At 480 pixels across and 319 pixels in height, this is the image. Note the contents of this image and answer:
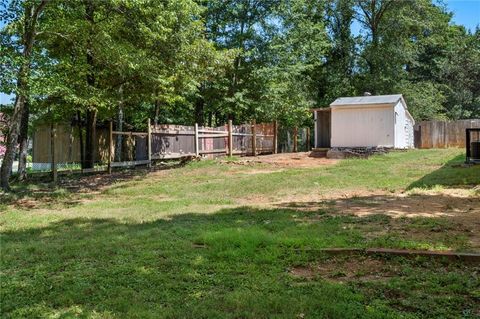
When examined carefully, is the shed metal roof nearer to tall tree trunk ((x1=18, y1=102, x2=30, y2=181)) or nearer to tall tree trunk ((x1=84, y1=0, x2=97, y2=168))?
tall tree trunk ((x1=84, y1=0, x2=97, y2=168))

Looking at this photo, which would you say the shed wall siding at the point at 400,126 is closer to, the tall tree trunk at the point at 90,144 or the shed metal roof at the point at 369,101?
the shed metal roof at the point at 369,101

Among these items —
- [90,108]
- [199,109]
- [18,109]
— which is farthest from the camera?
[199,109]

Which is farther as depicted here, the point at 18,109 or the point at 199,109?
the point at 199,109

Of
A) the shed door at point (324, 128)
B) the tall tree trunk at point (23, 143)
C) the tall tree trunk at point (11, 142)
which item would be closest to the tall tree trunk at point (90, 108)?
the tall tree trunk at point (23, 143)

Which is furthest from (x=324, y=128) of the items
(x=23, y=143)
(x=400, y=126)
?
(x=23, y=143)

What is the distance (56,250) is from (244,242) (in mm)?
2145

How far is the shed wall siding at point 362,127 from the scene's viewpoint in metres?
19.9

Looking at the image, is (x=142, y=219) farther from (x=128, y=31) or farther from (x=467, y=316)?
(x=128, y=31)

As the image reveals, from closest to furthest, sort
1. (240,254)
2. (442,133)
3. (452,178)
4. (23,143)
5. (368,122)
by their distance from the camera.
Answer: (240,254)
(452,178)
(23,143)
(368,122)
(442,133)

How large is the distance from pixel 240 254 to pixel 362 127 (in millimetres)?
17148

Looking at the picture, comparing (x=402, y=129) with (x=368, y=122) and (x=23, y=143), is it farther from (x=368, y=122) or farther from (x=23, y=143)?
(x=23, y=143)

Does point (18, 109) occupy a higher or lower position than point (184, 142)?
higher

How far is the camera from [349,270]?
3936mm

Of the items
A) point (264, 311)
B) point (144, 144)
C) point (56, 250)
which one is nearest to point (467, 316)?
point (264, 311)
